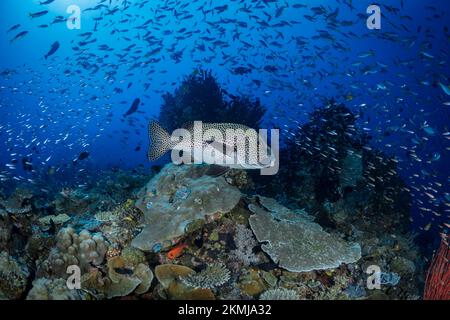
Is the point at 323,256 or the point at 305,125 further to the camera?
the point at 305,125

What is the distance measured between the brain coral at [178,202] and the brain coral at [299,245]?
61cm

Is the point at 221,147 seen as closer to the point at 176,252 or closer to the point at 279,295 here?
the point at 176,252

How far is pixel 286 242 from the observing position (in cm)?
486

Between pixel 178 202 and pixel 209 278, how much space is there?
1.38 meters

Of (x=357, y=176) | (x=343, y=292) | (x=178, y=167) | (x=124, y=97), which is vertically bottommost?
(x=124, y=97)

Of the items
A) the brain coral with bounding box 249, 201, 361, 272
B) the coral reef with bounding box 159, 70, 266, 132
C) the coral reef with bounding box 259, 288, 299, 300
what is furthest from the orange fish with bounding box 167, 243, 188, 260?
the coral reef with bounding box 159, 70, 266, 132

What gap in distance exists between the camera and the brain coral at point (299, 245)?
183 inches

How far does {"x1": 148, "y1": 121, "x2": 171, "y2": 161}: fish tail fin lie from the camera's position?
4492 mm

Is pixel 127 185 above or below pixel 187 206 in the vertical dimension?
below
